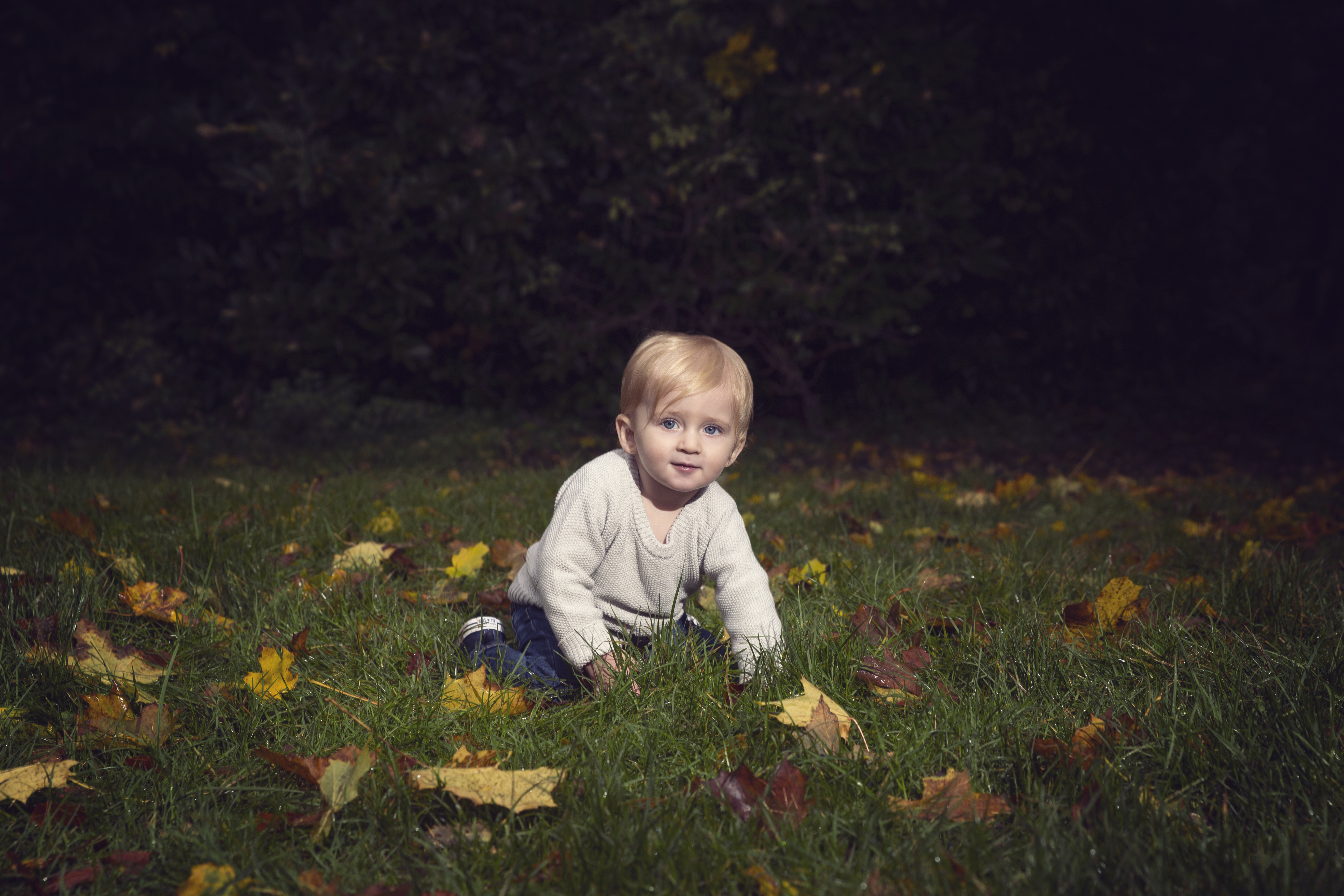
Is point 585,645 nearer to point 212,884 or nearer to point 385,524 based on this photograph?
point 212,884

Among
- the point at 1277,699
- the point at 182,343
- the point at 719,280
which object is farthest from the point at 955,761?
the point at 182,343

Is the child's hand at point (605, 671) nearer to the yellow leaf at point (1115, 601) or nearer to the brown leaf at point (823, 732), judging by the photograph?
the brown leaf at point (823, 732)

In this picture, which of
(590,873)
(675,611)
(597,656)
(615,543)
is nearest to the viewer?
(590,873)

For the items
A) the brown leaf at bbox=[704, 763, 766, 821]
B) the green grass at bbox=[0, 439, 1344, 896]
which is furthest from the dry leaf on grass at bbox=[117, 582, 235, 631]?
the brown leaf at bbox=[704, 763, 766, 821]

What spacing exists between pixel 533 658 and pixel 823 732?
0.73 meters

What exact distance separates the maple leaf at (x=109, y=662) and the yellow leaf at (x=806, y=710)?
1230mm

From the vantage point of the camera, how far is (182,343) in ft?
21.7

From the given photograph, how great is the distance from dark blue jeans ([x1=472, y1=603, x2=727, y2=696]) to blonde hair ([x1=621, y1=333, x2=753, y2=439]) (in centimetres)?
49

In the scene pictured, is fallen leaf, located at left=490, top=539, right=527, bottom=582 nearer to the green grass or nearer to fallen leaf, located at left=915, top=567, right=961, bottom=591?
the green grass

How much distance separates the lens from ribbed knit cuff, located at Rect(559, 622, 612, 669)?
5.78 ft

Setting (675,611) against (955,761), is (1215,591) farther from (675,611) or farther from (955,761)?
(675,611)

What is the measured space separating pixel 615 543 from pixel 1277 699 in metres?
1.30

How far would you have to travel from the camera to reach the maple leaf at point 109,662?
1649 mm

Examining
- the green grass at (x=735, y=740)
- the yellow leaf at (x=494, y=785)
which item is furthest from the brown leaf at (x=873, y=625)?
the yellow leaf at (x=494, y=785)
